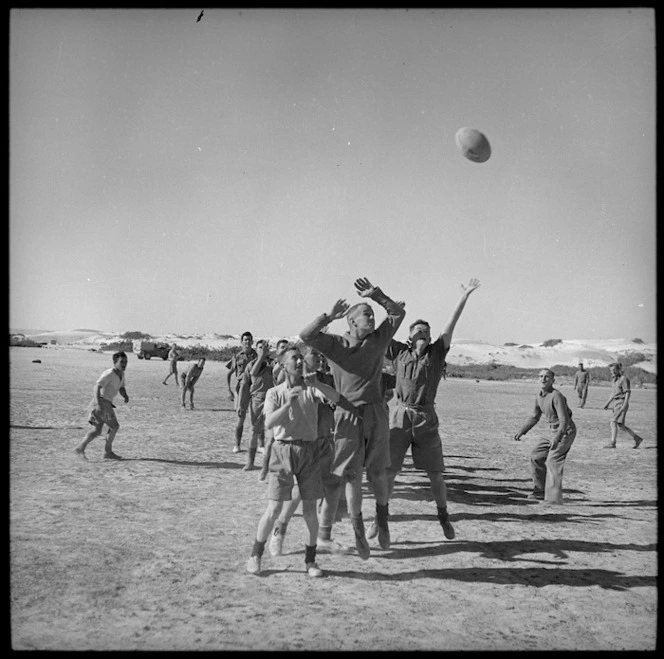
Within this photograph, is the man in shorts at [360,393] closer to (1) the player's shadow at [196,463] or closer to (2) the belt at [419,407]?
(2) the belt at [419,407]

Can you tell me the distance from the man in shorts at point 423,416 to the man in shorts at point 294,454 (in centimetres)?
113

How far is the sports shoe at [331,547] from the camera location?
17.6ft

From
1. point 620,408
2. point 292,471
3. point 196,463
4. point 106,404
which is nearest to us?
point 292,471

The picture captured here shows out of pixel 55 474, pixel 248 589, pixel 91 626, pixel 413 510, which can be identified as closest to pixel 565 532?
pixel 413 510

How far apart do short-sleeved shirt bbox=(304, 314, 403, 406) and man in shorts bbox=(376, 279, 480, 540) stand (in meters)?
0.62

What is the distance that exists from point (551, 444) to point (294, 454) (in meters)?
4.06

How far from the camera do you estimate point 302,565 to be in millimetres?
5008

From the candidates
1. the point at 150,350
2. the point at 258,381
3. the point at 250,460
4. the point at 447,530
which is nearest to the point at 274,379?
the point at 258,381

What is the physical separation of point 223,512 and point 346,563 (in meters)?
1.90

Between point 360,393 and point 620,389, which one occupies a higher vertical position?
point 360,393

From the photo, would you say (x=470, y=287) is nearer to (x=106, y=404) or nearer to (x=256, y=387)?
(x=256, y=387)

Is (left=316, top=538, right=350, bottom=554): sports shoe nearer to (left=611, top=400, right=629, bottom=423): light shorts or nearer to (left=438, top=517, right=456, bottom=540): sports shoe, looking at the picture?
(left=438, top=517, right=456, bottom=540): sports shoe

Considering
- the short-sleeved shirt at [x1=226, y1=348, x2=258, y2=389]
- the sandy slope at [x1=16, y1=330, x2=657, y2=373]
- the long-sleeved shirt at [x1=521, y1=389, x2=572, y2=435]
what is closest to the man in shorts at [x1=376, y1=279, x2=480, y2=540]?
the long-sleeved shirt at [x1=521, y1=389, x2=572, y2=435]
